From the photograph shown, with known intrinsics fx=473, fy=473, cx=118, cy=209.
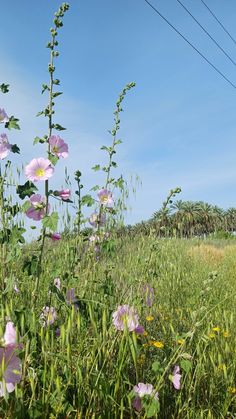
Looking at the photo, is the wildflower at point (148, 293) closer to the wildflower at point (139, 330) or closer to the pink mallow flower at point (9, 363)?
the wildflower at point (139, 330)

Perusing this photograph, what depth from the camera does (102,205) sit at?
3.31 m

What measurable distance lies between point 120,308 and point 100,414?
50 centimetres

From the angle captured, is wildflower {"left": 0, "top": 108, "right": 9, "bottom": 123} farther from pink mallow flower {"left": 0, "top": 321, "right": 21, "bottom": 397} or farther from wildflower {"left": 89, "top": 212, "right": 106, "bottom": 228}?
pink mallow flower {"left": 0, "top": 321, "right": 21, "bottom": 397}

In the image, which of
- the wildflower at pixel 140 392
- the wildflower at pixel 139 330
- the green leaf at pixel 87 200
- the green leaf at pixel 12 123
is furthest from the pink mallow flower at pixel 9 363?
the green leaf at pixel 87 200

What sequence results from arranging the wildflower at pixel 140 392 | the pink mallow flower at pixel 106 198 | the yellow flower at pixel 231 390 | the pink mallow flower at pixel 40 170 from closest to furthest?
the wildflower at pixel 140 392 → the pink mallow flower at pixel 40 170 → the yellow flower at pixel 231 390 → the pink mallow flower at pixel 106 198

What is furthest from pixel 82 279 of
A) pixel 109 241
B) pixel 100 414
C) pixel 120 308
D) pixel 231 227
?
pixel 231 227

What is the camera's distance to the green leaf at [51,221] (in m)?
2.33

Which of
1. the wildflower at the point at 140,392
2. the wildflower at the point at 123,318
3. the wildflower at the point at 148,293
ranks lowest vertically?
the wildflower at the point at 140,392

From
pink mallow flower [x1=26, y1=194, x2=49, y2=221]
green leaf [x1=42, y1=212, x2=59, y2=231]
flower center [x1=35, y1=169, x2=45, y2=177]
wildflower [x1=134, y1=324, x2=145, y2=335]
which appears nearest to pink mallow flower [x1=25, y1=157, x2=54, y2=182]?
flower center [x1=35, y1=169, x2=45, y2=177]

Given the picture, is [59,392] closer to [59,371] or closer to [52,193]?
[59,371]

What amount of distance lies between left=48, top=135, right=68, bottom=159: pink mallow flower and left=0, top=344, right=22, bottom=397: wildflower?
1168 mm

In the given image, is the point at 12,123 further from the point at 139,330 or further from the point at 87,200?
the point at 139,330

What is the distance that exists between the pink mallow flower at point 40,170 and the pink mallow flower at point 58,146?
0.39 feet

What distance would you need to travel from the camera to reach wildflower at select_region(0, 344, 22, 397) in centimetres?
169
